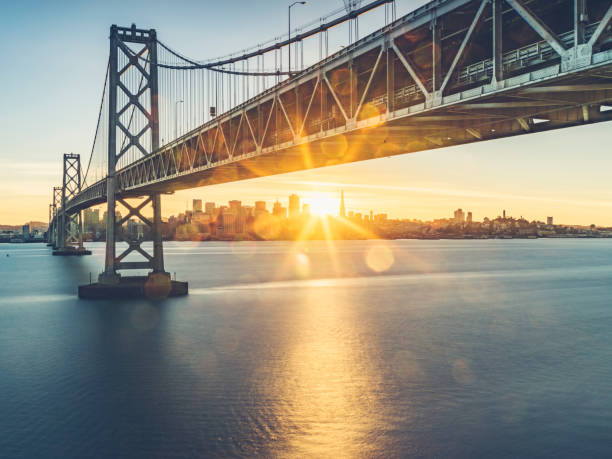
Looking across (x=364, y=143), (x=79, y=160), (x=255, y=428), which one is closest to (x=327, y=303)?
(x=364, y=143)

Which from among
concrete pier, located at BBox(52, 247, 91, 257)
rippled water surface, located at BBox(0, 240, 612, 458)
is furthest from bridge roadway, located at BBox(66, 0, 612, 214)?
concrete pier, located at BBox(52, 247, 91, 257)

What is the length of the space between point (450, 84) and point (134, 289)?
2488 centimetres

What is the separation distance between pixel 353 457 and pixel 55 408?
897 centimetres

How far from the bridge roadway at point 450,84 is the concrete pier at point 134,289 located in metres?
12.1

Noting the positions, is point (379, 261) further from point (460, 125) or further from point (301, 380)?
point (460, 125)

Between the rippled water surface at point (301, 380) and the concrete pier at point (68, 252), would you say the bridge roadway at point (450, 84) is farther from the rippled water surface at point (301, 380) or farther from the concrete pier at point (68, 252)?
the concrete pier at point (68, 252)

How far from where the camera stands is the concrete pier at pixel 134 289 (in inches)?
1276

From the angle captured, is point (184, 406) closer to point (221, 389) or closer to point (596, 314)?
point (221, 389)

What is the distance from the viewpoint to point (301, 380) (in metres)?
18.8

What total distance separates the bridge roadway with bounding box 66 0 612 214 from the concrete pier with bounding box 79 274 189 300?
39.7 feet

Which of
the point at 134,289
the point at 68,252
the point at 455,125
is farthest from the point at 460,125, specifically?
the point at 68,252

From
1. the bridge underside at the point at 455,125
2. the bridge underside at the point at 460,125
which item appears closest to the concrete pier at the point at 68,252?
the bridge underside at the point at 455,125

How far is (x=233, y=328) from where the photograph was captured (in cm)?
2852

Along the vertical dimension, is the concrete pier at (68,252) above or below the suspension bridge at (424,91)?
below
